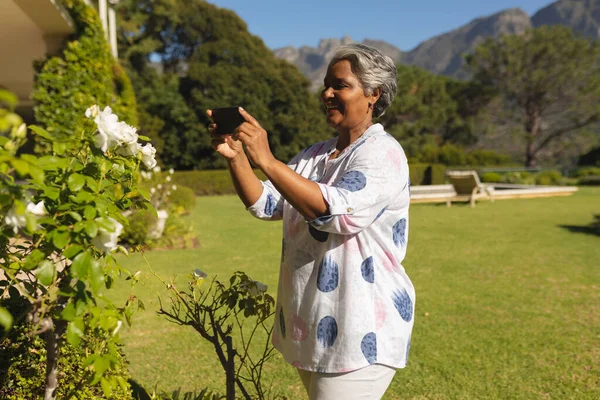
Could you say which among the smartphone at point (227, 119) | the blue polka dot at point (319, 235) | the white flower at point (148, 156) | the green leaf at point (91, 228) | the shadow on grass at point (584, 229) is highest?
the smartphone at point (227, 119)

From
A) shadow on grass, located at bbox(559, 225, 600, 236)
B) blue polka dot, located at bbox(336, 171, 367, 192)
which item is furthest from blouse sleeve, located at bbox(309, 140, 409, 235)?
shadow on grass, located at bbox(559, 225, 600, 236)

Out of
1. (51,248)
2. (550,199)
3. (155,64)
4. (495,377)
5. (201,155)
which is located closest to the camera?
(51,248)

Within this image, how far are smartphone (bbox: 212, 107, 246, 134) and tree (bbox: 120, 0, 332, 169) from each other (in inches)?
1034

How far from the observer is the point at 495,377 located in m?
3.46

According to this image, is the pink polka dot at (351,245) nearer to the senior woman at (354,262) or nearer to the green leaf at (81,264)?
the senior woman at (354,262)

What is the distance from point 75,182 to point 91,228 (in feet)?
0.50

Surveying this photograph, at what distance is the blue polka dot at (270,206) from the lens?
6.23 feet

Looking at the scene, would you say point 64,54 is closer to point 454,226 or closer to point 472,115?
point 454,226

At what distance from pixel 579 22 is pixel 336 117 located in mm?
218236

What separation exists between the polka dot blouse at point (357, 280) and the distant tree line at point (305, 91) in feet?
76.9

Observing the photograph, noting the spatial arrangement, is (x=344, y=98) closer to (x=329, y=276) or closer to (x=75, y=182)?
(x=329, y=276)

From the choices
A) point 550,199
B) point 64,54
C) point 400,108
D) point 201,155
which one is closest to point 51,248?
point 64,54

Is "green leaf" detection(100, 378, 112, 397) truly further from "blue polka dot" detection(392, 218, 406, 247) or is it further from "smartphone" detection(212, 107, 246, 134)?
"blue polka dot" detection(392, 218, 406, 247)

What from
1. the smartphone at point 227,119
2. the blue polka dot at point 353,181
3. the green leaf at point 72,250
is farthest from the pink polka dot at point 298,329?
the green leaf at point 72,250
